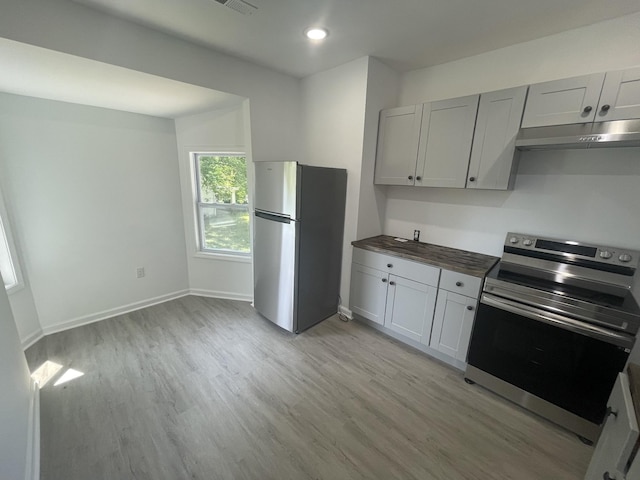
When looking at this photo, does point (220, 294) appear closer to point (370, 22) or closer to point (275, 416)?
point (275, 416)

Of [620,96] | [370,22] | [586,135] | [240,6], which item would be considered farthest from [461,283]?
[240,6]

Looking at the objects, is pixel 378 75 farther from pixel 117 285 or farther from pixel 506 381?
pixel 117 285

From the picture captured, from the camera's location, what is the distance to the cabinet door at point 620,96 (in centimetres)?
153

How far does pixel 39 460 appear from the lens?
1.44m

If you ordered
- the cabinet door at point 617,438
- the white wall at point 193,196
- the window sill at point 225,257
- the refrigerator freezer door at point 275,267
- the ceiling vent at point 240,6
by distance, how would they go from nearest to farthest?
the cabinet door at point 617,438
the ceiling vent at point 240,6
the refrigerator freezer door at point 275,267
the white wall at point 193,196
the window sill at point 225,257

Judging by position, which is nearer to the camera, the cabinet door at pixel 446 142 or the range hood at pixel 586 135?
the range hood at pixel 586 135

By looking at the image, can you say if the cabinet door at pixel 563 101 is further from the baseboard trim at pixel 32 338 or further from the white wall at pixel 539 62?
the baseboard trim at pixel 32 338

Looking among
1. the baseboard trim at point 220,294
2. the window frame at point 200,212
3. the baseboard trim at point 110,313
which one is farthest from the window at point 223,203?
the baseboard trim at point 110,313

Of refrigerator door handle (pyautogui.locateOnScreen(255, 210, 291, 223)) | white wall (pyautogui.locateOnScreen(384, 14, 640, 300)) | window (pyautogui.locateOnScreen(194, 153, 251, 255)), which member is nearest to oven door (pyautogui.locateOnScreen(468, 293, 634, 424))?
white wall (pyautogui.locateOnScreen(384, 14, 640, 300))

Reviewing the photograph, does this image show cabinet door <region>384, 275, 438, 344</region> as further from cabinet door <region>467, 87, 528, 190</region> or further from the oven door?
cabinet door <region>467, 87, 528, 190</region>

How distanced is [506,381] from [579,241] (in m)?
1.19

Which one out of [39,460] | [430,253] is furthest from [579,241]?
[39,460]

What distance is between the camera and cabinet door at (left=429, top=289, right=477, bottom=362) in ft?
6.86

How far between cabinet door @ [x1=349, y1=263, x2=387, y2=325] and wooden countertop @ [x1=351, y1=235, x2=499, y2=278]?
0.25 meters
